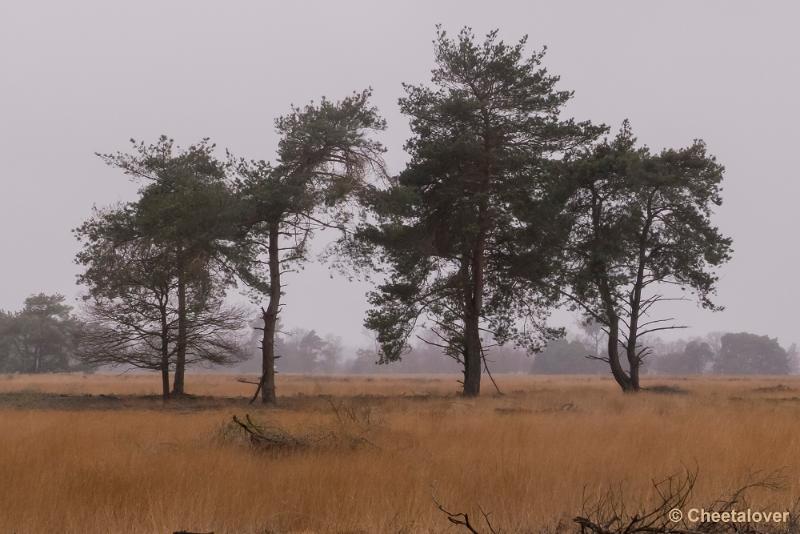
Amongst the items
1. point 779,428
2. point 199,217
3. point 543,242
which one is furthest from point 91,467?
point 543,242

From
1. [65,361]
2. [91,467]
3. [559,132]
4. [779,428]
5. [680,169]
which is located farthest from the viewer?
[65,361]

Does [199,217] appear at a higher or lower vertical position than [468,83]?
lower

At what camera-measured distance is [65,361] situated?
58344 millimetres

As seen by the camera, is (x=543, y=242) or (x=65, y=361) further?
(x=65, y=361)

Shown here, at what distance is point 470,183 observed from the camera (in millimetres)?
21984

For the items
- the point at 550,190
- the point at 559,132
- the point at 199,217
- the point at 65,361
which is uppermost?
the point at 559,132

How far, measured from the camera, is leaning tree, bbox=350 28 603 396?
21.4m

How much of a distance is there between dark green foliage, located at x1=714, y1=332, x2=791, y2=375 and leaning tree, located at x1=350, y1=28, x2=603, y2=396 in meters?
88.0

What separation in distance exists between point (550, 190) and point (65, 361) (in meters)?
52.4

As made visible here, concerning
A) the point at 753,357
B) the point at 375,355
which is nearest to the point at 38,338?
the point at 375,355

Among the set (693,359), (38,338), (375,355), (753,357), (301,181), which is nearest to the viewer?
(301,181)

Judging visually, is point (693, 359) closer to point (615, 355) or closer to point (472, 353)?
point (615, 355)

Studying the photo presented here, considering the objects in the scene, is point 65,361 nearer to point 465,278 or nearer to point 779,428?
point 465,278

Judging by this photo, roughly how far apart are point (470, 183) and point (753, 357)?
92545 millimetres
